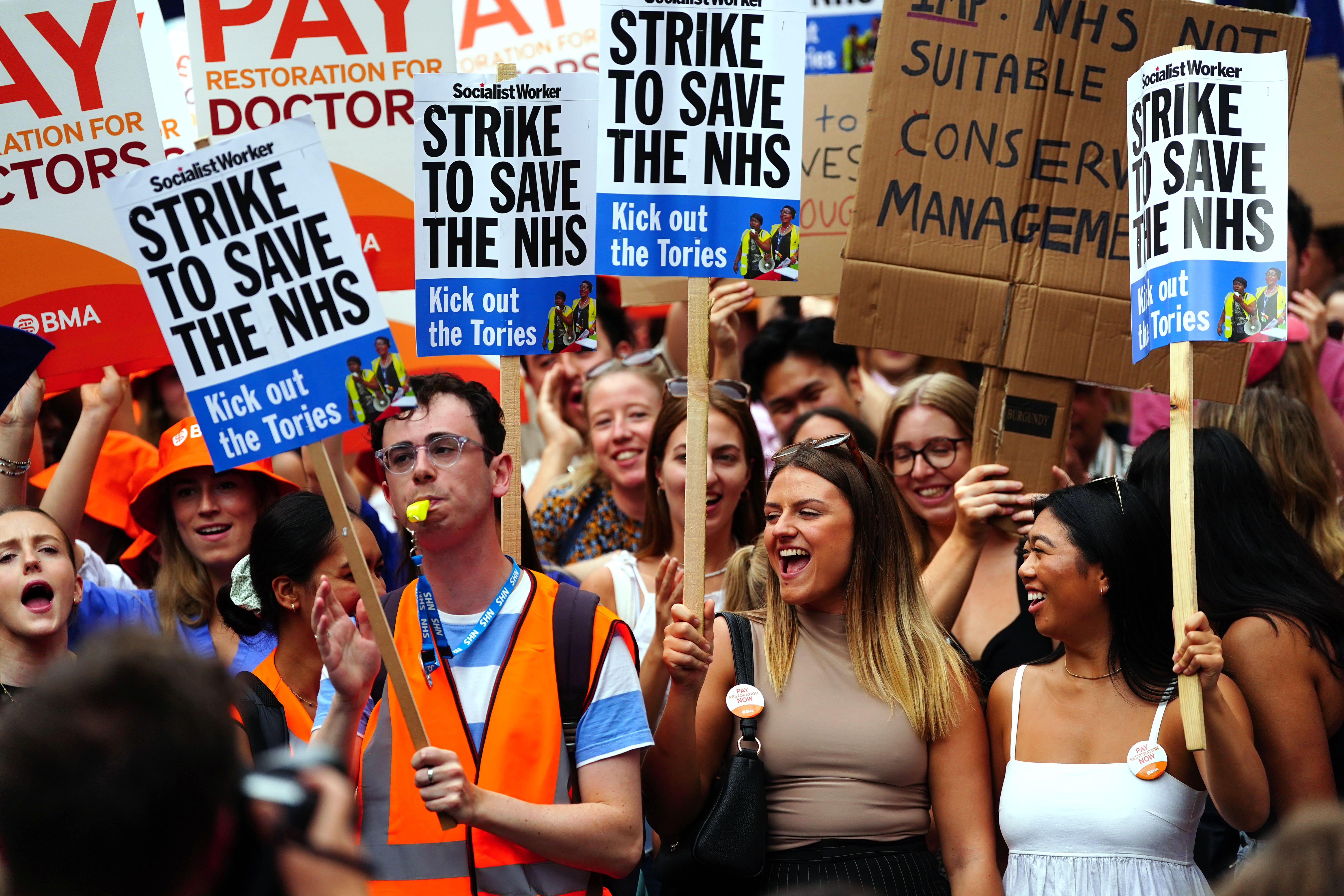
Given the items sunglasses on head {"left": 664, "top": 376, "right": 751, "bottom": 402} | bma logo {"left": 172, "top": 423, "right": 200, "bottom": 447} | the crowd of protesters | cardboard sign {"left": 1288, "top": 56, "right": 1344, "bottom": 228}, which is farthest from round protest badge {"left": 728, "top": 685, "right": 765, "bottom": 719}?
cardboard sign {"left": 1288, "top": 56, "right": 1344, "bottom": 228}

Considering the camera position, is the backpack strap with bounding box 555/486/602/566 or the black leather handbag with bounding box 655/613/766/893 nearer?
the black leather handbag with bounding box 655/613/766/893

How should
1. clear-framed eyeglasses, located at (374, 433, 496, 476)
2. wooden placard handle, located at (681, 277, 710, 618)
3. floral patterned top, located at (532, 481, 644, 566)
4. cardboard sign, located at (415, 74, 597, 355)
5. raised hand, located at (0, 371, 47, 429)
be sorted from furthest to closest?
1. floral patterned top, located at (532, 481, 644, 566)
2. raised hand, located at (0, 371, 47, 429)
3. cardboard sign, located at (415, 74, 597, 355)
4. wooden placard handle, located at (681, 277, 710, 618)
5. clear-framed eyeglasses, located at (374, 433, 496, 476)

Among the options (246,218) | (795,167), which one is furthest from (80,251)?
(795,167)

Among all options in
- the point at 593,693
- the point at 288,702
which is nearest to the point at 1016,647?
the point at 593,693

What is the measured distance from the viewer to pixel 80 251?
16.9ft

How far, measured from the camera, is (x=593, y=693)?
3518 millimetres

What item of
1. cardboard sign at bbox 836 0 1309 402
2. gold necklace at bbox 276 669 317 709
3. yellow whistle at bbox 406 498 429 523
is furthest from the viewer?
cardboard sign at bbox 836 0 1309 402

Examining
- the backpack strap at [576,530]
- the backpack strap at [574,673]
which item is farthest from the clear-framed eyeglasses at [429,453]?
the backpack strap at [576,530]

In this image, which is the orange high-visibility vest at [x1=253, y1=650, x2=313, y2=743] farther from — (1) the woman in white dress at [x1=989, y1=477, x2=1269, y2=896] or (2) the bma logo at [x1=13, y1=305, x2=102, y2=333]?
(1) the woman in white dress at [x1=989, y1=477, x2=1269, y2=896]

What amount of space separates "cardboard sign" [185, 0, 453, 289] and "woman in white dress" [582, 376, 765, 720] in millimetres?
1205

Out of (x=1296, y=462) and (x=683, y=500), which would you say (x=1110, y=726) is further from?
(x=683, y=500)

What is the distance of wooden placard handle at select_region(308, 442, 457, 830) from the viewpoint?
3.27 meters

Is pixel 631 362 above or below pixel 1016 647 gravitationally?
above

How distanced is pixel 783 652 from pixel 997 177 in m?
1.86
